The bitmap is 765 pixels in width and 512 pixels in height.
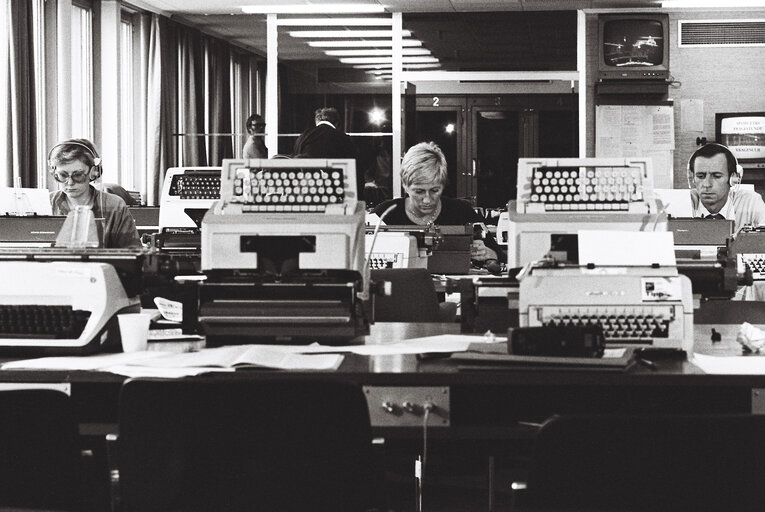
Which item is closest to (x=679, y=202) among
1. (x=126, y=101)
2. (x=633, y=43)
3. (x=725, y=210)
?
(x=725, y=210)

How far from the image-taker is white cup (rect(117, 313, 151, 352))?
7.44 feet

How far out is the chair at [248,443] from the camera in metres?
1.45

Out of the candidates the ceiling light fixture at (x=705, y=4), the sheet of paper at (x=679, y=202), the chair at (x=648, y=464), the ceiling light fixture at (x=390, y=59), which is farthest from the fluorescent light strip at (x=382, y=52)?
the chair at (x=648, y=464)

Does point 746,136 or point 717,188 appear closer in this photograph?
point 717,188

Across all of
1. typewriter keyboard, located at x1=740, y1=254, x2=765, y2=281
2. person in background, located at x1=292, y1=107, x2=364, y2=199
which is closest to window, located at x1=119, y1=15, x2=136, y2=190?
person in background, located at x1=292, y1=107, x2=364, y2=199

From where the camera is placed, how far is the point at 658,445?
4.27 feet

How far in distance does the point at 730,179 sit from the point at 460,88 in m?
5.66

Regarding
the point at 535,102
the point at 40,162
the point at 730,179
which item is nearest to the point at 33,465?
the point at 730,179

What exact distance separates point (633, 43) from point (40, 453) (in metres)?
7.98

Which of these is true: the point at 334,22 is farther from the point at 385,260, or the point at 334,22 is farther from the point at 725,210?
the point at 385,260

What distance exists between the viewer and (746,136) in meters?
8.72

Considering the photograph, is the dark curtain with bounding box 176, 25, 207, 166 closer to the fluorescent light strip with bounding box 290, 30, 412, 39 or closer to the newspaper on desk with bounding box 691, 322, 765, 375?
the fluorescent light strip with bounding box 290, 30, 412, 39

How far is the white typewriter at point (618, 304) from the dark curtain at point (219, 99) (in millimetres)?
8005

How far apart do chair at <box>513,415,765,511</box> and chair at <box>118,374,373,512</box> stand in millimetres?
295
